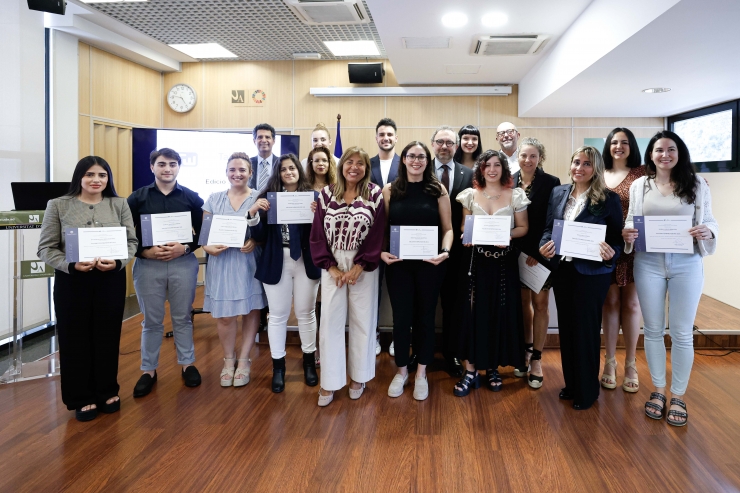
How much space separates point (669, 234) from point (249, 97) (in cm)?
609

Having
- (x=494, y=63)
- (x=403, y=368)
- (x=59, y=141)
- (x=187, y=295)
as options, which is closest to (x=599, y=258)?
(x=403, y=368)

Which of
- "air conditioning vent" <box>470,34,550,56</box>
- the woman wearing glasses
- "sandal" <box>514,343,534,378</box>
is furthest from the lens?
"air conditioning vent" <box>470,34,550,56</box>

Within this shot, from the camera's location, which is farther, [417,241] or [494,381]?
[494,381]

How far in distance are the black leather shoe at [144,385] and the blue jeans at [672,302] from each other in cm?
316

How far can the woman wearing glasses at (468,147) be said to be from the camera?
3467 millimetres

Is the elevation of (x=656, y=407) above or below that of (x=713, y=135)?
below

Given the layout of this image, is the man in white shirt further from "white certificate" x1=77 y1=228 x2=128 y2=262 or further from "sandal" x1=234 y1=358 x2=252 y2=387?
"white certificate" x1=77 y1=228 x2=128 y2=262

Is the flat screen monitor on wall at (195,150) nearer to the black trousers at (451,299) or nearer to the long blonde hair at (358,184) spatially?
the long blonde hair at (358,184)

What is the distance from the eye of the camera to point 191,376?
3178mm

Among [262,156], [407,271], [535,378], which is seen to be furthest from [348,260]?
[262,156]

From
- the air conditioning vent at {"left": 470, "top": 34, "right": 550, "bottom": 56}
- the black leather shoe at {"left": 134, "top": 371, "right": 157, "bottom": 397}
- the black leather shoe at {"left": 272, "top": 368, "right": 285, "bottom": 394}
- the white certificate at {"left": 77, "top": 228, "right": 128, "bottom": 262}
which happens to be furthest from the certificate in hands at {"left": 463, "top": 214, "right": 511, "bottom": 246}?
the air conditioning vent at {"left": 470, "top": 34, "right": 550, "bottom": 56}

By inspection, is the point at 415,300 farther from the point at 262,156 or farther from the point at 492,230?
the point at 262,156

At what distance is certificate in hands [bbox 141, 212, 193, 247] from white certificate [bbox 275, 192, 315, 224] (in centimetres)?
60

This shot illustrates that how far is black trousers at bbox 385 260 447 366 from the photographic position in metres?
2.82
